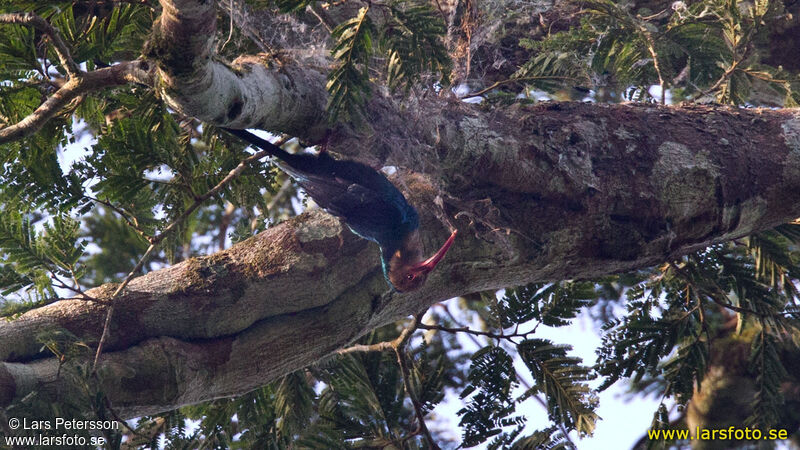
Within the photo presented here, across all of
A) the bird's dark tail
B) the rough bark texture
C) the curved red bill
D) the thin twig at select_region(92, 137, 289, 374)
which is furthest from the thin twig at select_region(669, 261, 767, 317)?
the thin twig at select_region(92, 137, 289, 374)

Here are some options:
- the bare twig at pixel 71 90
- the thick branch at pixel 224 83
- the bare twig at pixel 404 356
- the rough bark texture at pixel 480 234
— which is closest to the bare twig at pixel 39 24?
the bare twig at pixel 71 90

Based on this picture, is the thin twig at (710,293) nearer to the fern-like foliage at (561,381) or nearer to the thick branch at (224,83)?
the fern-like foliage at (561,381)

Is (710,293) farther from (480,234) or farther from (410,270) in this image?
(410,270)

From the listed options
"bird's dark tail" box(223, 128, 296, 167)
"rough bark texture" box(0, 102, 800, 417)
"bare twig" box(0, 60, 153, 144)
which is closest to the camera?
"bare twig" box(0, 60, 153, 144)

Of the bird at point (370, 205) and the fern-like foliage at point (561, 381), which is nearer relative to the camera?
the bird at point (370, 205)

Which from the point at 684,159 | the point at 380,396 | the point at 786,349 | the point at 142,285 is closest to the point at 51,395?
the point at 142,285

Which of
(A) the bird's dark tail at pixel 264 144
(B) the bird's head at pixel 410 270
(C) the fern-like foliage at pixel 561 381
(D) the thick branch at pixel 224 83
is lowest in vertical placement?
(C) the fern-like foliage at pixel 561 381

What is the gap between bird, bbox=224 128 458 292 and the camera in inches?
125

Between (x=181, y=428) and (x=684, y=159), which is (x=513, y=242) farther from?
(x=181, y=428)

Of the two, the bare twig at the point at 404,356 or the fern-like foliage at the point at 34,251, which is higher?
the fern-like foliage at the point at 34,251

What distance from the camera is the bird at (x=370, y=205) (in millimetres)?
3188

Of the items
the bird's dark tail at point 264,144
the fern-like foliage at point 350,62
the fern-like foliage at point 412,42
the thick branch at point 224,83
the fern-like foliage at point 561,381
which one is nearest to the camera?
the thick branch at point 224,83

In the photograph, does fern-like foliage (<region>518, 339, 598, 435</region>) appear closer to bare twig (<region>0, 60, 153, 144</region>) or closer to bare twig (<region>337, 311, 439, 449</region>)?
bare twig (<region>337, 311, 439, 449</region>)

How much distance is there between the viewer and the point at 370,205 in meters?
3.30
